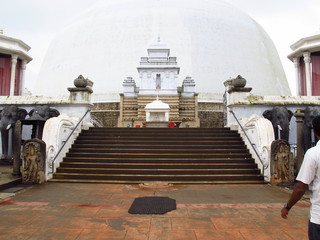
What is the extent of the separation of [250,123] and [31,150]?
25.2 feet

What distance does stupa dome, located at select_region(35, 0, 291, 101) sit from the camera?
30625mm

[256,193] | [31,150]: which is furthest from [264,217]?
[31,150]

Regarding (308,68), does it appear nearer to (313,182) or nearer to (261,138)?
(261,138)

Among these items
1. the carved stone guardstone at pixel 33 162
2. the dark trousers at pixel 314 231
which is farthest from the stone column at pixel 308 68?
the dark trousers at pixel 314 231

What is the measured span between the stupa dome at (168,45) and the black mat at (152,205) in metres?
23.1

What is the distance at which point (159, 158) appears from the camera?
405 inches

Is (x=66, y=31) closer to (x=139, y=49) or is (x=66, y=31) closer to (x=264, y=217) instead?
(x=139, y=49)

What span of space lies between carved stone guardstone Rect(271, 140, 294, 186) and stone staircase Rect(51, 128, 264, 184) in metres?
0.56

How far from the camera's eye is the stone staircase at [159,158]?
9078 millimetres

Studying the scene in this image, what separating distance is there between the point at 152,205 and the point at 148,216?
0.72m

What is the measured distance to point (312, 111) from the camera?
1281 cm

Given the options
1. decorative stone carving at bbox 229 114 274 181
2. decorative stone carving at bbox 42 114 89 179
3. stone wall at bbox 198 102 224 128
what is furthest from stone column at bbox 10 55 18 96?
decorative stone carving at bbox 229 114 274 181

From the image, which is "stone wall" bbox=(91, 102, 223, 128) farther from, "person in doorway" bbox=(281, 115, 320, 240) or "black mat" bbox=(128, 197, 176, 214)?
"person in doorway" bbox=(281, 115, 320, 240)

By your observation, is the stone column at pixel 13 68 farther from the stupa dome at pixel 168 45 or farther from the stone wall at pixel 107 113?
the stupa dome at pixel 168 45
